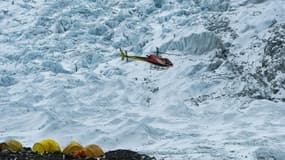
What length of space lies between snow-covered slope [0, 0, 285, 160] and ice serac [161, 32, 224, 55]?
0.18ft

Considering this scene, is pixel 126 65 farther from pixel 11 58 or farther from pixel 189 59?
pixel 11 58

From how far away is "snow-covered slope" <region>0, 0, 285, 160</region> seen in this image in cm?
1689

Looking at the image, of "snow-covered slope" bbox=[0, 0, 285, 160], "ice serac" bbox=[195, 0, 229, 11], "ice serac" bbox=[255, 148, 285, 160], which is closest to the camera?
"ice serac" bbox=[255, 148, 285, 160]

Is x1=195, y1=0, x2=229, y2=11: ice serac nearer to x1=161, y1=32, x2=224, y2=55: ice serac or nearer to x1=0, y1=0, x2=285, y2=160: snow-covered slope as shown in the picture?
x1=0, y1=0, x2=285, y2=160: snow-covered slope

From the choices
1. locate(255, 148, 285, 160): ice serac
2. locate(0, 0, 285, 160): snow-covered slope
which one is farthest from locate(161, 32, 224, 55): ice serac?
locate(255, 148, 285, 160): ice serac

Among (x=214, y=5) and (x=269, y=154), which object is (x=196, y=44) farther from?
(x=269, y=154)

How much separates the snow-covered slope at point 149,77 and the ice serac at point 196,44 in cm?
5

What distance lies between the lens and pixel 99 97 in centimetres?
2205

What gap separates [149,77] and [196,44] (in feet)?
10.4

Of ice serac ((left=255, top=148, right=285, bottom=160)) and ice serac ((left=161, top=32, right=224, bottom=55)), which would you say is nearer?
ice serac ((left=255, top=148, right=285, bottom=160))

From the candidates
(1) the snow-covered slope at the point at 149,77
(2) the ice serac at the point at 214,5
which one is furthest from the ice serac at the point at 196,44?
(2) the ice serac at the point at 214,5

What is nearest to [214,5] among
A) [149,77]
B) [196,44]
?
[196,44]

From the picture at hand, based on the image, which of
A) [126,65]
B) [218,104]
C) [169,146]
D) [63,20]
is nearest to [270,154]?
[169,146]

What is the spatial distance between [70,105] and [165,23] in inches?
395
